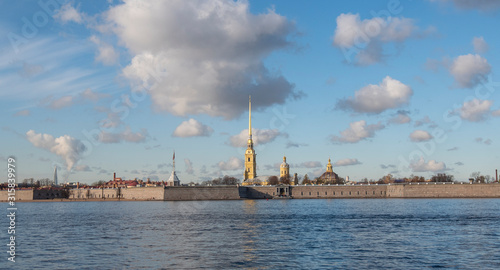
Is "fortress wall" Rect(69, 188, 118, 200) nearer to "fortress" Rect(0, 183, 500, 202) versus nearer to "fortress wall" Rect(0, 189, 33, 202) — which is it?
"fortress" Rect(0, 183, 500, 202)

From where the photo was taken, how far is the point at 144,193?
144m

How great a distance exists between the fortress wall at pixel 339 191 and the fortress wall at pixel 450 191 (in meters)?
7.77

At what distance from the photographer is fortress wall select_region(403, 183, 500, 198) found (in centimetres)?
12862

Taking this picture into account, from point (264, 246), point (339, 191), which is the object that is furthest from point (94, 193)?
point (264, 246)

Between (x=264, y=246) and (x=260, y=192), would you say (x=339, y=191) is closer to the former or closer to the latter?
(x=260, y=192)

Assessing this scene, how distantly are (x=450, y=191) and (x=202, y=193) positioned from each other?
6322 cm

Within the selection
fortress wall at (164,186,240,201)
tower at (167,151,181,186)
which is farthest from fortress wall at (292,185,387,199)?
tower at (167,151,181,186)

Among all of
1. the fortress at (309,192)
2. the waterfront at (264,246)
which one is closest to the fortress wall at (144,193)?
the fortress at (309,192)

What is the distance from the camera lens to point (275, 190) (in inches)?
5906

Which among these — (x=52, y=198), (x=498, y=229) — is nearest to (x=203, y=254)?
(x=498, y=229)

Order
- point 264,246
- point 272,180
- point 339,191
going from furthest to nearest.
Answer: point 272,180 < point 339,191 < point 264,246

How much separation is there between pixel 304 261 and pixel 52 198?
16459cm

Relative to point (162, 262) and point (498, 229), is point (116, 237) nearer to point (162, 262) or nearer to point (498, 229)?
point (162, 262)

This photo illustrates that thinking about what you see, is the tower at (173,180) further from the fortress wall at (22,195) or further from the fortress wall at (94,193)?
the fortress wall at (22,195)
